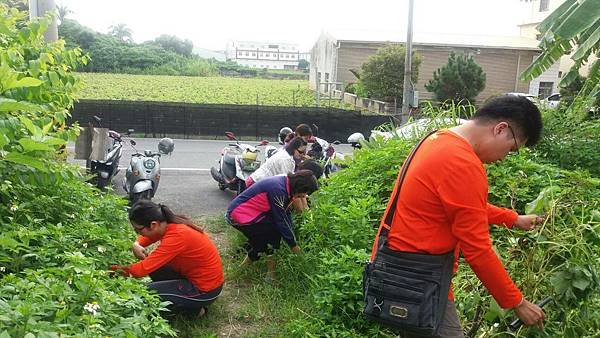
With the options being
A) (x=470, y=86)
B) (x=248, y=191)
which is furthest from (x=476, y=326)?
(x=470, y=86)

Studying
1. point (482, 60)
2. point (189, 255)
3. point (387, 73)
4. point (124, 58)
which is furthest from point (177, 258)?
point (124, 58)

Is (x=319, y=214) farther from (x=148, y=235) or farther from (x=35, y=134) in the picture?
(x=35, y=134)

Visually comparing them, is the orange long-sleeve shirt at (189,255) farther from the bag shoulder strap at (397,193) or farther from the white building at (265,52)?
the white building at (265,52)

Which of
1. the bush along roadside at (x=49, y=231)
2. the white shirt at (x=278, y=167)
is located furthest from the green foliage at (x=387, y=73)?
the bush along roadside at (x=49, y=231)

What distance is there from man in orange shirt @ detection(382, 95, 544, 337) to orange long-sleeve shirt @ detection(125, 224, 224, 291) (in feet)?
6.43

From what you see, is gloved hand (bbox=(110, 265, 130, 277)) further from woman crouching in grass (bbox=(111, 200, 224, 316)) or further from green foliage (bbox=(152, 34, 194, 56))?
green foliage (bbox=(152, 34, 194, 56))

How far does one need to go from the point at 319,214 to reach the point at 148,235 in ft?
5.67

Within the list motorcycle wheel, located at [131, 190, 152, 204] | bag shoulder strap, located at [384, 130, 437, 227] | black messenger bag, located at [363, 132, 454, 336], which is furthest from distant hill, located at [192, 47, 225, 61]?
black messenger bag, located at [363, 132, 454, 336]

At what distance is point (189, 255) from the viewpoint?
396cm

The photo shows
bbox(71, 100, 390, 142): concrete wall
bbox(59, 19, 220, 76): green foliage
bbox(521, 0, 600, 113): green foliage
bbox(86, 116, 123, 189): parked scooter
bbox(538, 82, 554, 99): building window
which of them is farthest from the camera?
bbox(59, 19, 220, 76): green foliage

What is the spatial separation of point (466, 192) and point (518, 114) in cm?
42

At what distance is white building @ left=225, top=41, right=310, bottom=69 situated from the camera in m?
133

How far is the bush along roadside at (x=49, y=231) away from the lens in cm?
202

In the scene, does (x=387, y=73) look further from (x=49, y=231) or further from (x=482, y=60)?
(x=49, y=231)
